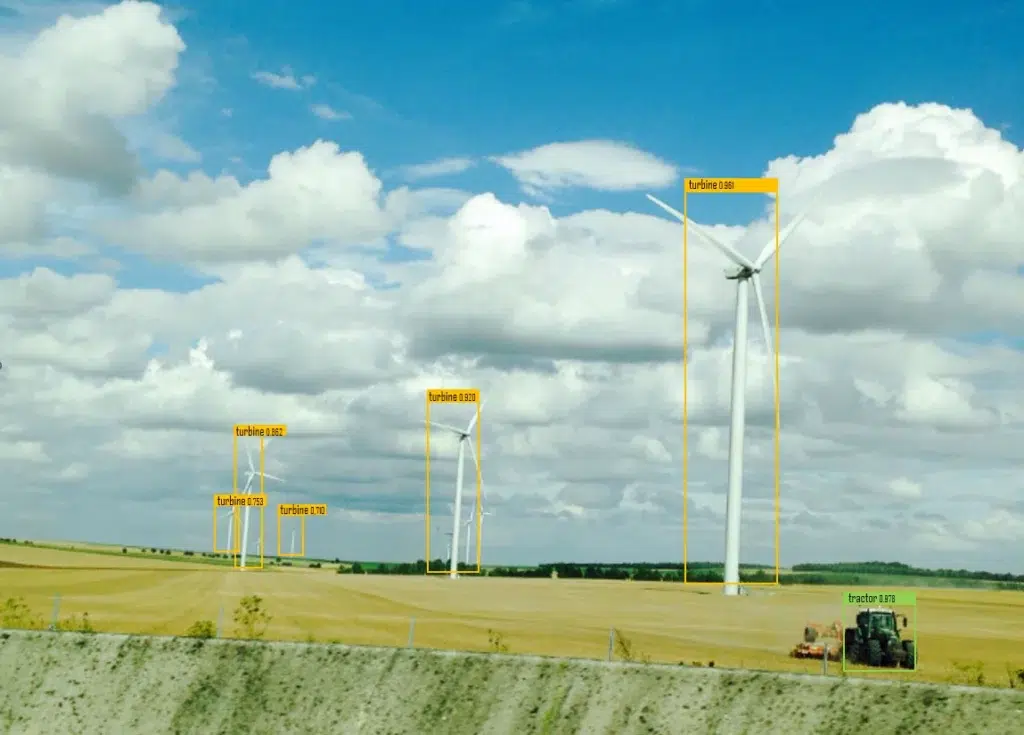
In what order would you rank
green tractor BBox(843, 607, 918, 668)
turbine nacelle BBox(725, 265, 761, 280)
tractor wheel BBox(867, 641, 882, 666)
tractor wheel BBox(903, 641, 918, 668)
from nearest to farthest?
tractor wheel BBox(867, 641, 882, 666), green tractor BBox(843, 607, 918, 668), tractor wheel BBox(903, 641, 918, 668), turbine nacelle BBox(725, 265, 761, 280)

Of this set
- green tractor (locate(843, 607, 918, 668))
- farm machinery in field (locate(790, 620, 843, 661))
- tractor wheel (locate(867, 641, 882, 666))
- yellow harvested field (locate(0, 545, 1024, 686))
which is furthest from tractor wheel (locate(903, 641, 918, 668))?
farm machinery in field (locate(790, 620, 843, 661))

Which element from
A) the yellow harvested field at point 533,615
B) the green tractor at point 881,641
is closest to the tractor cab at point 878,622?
the green tractor at point 881,641

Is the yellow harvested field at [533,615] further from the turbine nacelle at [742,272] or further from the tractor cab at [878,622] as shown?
the turbine nacelle at [742,272]

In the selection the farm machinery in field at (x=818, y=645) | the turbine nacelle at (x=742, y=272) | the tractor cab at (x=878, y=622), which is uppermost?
the turbine nacelle at (x=742, y=272)

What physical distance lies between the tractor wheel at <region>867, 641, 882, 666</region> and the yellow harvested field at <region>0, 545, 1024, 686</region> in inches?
74.4

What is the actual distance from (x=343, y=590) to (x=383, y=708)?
380 ft

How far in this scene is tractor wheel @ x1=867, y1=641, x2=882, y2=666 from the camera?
197ft

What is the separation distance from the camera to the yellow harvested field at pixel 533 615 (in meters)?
77.2

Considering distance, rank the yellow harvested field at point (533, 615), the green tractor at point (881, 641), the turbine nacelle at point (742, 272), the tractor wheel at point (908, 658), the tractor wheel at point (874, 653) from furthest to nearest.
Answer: the turbine nacelle at point (742, 272), the yellow harvested field at point (533, 615), the tractor wheel at point (908, 658), the green tractor at point (881, 641), the tractor wheel at point (874, 653)

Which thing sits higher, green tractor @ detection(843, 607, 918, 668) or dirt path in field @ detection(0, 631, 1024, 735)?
green tractor @ detection(843, 607, 918, 668)

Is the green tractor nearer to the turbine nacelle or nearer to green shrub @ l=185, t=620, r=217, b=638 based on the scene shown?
green shrub @ l=185, t=620, r=217, b=638

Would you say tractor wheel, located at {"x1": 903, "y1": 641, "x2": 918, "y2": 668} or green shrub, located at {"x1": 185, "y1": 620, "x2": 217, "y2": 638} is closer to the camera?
green shrub, located at {"x1": 185, "y1": 620, "x2": 217, "y2": 638}

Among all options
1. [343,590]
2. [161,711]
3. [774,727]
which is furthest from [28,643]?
[343,590]

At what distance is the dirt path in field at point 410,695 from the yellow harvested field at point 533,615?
9152 mm
